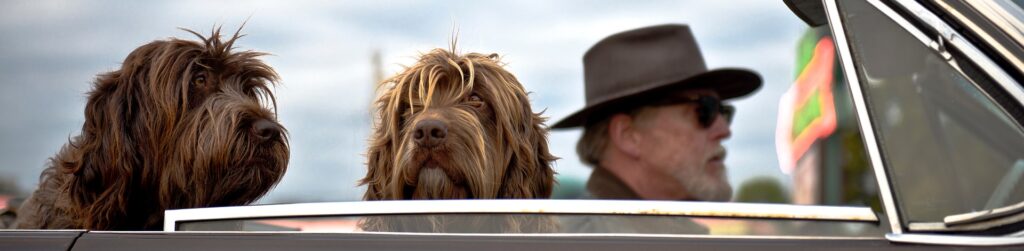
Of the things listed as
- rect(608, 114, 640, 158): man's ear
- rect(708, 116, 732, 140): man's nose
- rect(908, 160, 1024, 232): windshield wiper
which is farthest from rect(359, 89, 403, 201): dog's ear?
rect(608, 114, 640, 158): man's ear

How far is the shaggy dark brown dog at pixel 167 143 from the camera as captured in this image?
212cm

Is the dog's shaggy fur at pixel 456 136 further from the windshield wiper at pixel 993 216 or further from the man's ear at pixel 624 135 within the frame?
the man's ear at pixel 624 135

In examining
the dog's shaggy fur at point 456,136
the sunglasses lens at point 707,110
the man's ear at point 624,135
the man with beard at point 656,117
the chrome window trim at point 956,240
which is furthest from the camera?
the man's ear at point 624,135

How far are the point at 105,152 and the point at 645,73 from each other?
226cm

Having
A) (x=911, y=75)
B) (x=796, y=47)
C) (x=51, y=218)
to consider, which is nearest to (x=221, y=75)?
(x=51, y=218)

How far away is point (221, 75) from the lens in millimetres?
2203

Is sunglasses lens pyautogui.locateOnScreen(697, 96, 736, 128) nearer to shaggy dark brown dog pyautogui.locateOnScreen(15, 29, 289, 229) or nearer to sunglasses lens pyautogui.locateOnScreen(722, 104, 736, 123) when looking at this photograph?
sunglasses lens pyautogui.locateOnScreen(722, 104, 736, 123)

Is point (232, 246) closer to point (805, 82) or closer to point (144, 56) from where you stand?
point (144, 56)

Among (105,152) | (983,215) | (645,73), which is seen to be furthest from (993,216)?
(645,73)

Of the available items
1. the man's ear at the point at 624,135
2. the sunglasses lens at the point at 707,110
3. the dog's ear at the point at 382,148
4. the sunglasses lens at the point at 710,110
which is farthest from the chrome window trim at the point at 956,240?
the man's ear at the point at 624,135

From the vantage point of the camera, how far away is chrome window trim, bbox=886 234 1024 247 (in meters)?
1.72

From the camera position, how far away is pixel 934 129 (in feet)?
5.92

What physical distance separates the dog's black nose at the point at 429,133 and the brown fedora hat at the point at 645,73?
0.35 m

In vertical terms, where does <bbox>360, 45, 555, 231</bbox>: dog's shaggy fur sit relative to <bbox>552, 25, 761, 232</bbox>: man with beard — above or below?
above
